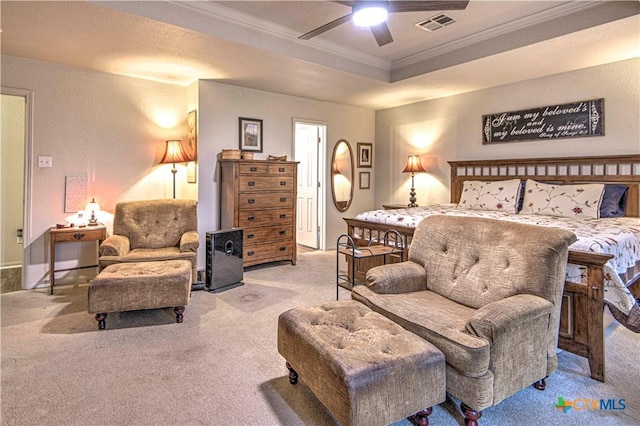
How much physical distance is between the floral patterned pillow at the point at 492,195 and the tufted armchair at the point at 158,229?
Answer: 130 inches

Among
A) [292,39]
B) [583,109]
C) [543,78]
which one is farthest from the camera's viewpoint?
[543,78]

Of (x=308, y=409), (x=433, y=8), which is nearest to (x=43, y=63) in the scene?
(x=433, y=8)

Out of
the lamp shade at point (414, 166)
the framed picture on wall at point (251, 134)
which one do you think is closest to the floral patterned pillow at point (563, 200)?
the lamp shade at point (414, 166)

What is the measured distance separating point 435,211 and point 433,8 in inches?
87.9

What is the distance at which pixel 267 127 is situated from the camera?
525 centimetres

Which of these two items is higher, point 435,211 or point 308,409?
point 435,211

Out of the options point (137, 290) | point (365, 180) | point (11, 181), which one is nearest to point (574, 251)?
point (137, 290)

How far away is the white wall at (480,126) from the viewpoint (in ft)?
12.6

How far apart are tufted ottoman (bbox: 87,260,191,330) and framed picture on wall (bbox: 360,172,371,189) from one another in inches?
161

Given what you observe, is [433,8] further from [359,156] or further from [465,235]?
[359,156]

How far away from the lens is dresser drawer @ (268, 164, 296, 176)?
4824 millimetres

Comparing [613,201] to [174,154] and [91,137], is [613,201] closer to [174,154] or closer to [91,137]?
[174,154]

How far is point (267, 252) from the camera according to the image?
15.9ft

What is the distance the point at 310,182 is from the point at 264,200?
1702 mm
